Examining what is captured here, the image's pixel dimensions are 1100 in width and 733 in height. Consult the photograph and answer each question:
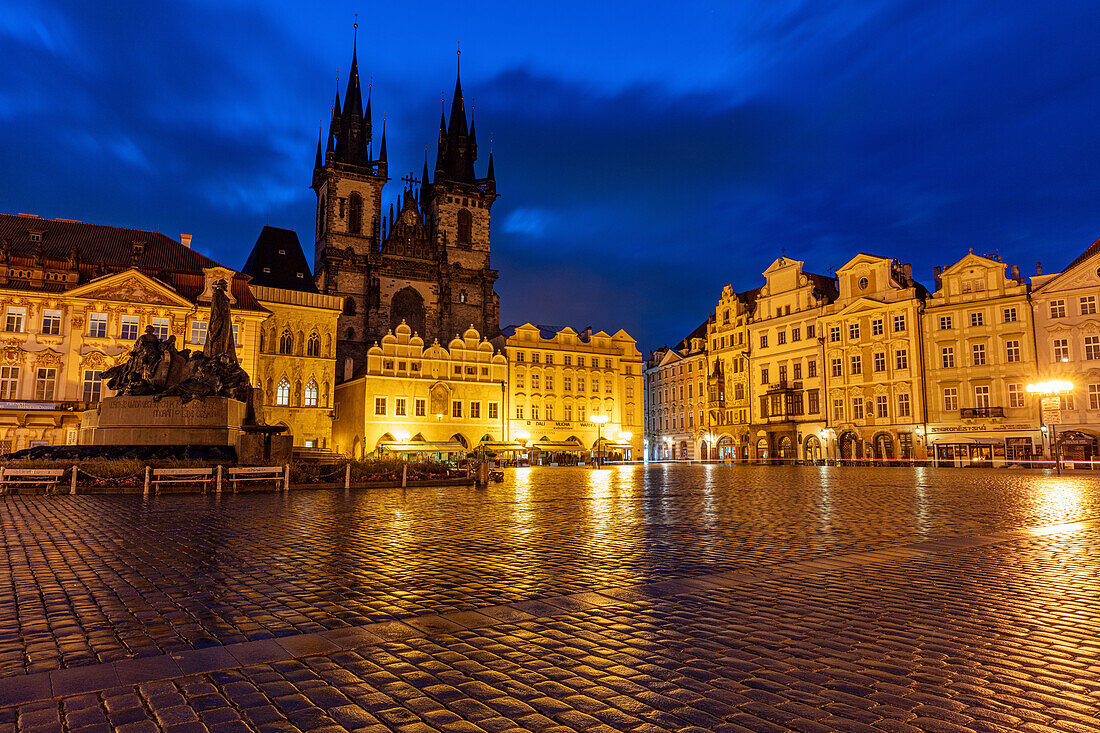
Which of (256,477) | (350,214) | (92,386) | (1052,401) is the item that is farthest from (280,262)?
(1052,401)

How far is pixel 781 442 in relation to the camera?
192ft

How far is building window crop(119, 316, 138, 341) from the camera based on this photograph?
44344mm

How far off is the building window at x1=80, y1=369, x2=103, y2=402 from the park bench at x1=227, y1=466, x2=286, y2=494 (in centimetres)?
3018

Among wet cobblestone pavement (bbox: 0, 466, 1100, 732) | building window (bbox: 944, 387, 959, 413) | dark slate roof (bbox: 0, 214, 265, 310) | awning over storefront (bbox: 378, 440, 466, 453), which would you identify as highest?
dark slate roof (bbox: 0, 214, 265, 310)

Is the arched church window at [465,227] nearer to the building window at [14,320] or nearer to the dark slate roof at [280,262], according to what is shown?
the dark slate roof at [280,262]

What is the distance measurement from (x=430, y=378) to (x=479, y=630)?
56.7m

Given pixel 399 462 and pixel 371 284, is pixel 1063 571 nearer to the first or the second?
pixel 399 462

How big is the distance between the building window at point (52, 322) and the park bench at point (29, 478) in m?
30.5

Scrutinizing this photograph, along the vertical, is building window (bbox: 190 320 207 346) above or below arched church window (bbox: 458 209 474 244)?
below

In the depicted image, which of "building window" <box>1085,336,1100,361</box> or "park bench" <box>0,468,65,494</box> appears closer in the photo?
"park bench" <box>0,468,65,494</box>

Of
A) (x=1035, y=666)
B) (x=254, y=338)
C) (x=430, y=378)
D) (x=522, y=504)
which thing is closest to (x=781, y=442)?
(x=430, y=378)

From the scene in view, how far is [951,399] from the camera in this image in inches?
1937

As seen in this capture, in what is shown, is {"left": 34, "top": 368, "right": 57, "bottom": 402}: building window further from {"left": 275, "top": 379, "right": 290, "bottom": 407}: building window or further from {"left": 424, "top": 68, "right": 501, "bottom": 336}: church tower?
{"left": 424, "top": 68, "right": 501, "bottom": 336}: church tower

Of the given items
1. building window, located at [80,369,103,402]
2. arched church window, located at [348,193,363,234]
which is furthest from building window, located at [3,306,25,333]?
arched church window, located at [348,193,363,234]
